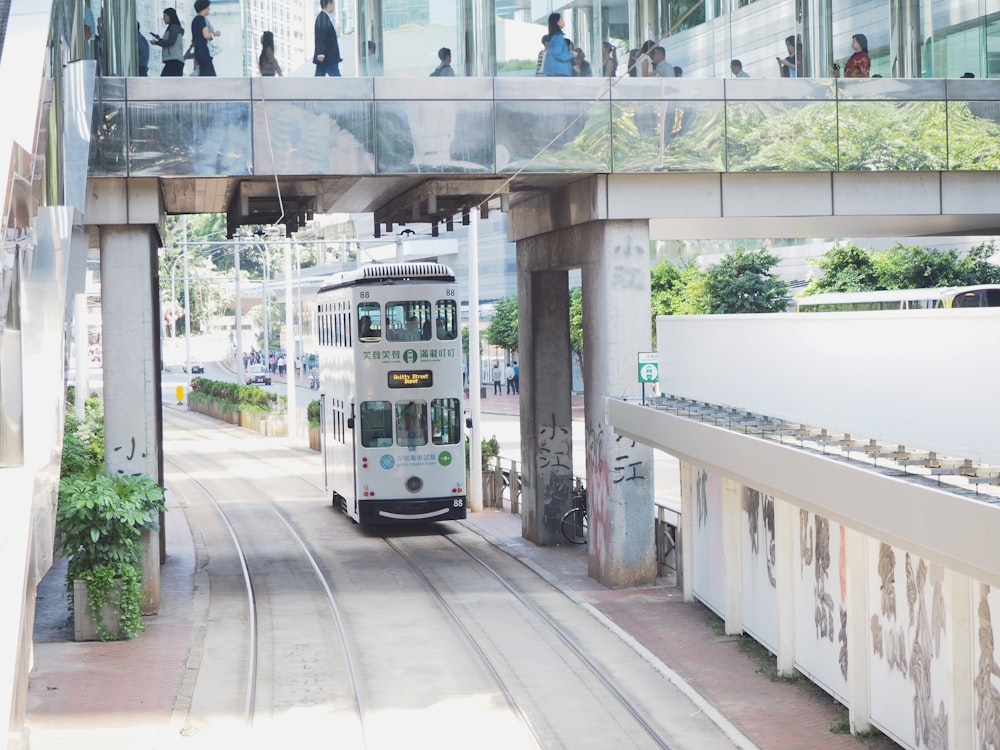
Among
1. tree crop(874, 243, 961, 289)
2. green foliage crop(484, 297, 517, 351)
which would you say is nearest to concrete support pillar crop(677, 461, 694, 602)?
tree crop(874, 243, 961, 289)

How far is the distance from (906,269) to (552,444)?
15.2 metres

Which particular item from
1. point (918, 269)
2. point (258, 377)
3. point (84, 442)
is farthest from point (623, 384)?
point (258, 377)

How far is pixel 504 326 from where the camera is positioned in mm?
60688

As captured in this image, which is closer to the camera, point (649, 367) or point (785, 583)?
point (785, 583)

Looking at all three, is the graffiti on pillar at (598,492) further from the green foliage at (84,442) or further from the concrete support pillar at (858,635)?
the concrete support pillar at (858,635)

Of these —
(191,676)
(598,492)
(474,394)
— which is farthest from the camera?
(474,394)

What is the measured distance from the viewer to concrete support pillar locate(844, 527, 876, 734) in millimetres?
11555

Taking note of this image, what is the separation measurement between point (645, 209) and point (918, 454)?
9210 mm

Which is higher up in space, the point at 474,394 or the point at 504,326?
the point at 504,326

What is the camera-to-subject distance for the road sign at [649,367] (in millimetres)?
17672

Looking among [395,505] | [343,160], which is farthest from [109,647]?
[395,505]

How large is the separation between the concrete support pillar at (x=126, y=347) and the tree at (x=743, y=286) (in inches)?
901

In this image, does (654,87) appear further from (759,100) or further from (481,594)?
(481,594)

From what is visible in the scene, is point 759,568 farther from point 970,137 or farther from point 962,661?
point 970,137
